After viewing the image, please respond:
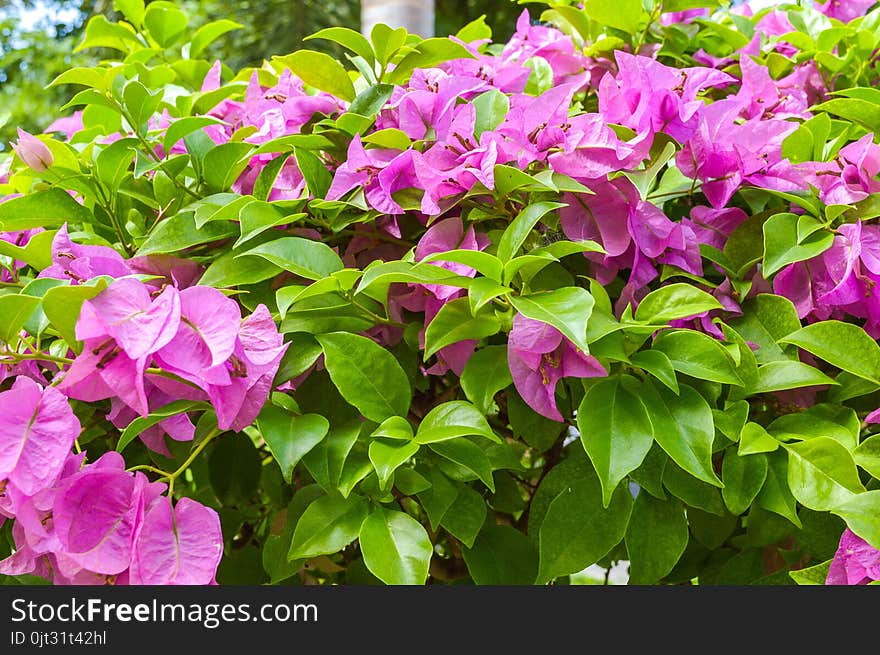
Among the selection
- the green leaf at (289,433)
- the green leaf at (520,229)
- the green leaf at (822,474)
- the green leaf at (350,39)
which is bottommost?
the green leaf at (822,474)

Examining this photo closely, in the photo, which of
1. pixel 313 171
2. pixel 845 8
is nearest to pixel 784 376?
pixel 313 171

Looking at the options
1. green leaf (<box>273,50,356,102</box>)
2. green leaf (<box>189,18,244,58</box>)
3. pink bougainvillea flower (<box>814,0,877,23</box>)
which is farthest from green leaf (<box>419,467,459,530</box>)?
pink bougainvillea flower (<box>814,0,877,23</box>)

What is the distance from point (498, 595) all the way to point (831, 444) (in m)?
0.22

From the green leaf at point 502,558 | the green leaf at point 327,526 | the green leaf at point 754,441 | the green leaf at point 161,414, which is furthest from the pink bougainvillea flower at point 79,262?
the green leaf at point 754,441

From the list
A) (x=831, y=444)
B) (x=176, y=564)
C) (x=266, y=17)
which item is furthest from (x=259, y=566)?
(x=266, y=17)

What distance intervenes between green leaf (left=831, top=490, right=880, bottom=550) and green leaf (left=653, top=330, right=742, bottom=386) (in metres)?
0.09

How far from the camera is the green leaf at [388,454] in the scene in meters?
0.52

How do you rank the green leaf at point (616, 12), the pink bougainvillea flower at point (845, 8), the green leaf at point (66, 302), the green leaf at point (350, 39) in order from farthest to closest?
the pink bougainvillea flower at point (845, 8) < the green leaf at point (616, 12) < the green leaf at point (350, 39) < the green leaf at point (66, 302)

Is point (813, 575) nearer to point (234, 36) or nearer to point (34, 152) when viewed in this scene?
point (34, 152)

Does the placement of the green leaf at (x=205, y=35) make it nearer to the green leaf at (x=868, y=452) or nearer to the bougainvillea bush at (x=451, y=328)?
the bougainvillea bush at (x=451, y=328)

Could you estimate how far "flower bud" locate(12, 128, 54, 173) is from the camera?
2.36 feet

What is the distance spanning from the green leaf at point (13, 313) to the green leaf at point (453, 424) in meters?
0.24

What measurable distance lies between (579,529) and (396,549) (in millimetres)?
128

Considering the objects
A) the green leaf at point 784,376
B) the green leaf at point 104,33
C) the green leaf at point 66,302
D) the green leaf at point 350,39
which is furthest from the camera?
the green leaf at point 104,33
